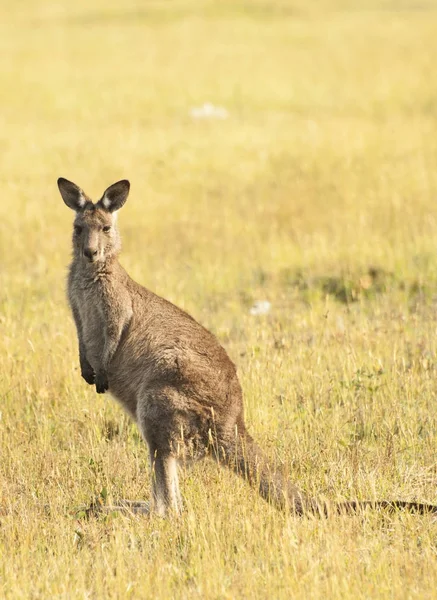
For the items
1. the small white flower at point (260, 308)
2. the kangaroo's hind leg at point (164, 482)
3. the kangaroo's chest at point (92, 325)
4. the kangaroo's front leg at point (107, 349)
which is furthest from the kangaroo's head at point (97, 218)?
the small white flower at point (260, 308)

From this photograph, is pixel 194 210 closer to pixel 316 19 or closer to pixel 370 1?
pixel 316 19

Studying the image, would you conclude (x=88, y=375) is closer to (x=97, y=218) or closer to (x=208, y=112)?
(x=97, y=218)

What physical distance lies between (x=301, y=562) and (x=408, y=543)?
60cm

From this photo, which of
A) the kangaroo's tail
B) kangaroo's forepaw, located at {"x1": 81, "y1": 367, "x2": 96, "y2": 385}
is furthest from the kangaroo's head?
the kangaroo's tail

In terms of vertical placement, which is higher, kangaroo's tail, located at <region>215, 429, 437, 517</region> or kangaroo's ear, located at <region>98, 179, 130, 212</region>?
kangaroo's ear, located at <region>98, 179, 130, 212</region>

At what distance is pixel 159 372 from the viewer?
16.8 feet

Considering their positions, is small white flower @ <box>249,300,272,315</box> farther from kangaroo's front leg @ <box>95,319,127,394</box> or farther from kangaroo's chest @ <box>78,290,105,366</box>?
kangaroo's front leg @ <box>95,319,127,394</box>

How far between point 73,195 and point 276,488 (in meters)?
2.25

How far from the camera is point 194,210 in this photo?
13.1 m

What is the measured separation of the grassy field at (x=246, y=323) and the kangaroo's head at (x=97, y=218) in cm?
111

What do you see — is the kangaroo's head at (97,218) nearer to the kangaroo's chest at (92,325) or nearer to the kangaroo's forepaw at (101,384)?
the kangaroo's chest at (92,325)

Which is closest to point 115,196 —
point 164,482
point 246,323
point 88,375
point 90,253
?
point 90,253

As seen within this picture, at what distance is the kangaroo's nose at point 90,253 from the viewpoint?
568 centimetres

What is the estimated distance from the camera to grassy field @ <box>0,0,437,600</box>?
450 centimetres
